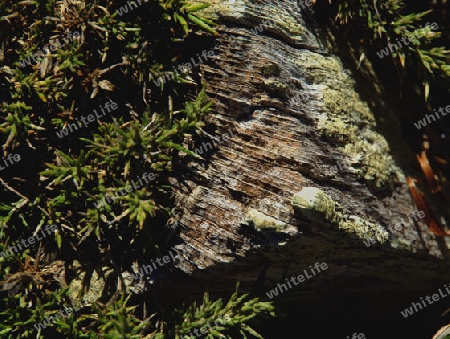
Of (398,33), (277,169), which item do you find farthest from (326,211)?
(398,33)

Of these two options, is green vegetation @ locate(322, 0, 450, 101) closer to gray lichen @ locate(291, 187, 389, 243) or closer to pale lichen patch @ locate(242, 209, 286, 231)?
gray lichen @ locate(291, 187, 389, 243)

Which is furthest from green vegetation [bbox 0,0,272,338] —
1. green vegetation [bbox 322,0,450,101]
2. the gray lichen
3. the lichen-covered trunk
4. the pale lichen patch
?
green vegetation [bbox 322,0,450,101]

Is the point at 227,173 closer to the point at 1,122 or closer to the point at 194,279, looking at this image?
the point at 194,279

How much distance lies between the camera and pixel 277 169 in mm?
3180

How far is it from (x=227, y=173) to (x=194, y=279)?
0.82 m

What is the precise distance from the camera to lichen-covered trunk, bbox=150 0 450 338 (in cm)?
316

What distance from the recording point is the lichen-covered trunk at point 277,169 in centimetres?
316

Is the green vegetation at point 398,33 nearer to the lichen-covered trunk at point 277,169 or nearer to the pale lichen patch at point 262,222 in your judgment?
the lichen-covered trunk at point 277,169

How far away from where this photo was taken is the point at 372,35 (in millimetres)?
3475

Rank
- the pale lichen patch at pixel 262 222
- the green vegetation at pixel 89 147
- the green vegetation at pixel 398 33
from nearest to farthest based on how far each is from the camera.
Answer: the green vegetation at pixel 89 147, the pale lichen patch at pixel 262 222, the green vegetation at pixel 398 33

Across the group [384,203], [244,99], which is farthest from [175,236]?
[384,203]

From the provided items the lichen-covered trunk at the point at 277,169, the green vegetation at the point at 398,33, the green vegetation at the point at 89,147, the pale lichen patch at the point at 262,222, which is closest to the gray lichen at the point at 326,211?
the lichen-covered trunk at the point at 277,169

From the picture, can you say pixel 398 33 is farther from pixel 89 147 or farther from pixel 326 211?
pixel 89 147

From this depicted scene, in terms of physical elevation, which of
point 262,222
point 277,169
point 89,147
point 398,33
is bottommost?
point 262,222
